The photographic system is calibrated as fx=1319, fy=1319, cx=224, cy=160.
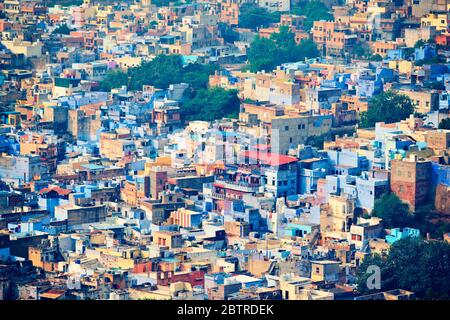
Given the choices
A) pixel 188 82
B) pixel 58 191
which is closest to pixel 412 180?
pixel 58 191

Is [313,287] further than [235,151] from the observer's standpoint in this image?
No

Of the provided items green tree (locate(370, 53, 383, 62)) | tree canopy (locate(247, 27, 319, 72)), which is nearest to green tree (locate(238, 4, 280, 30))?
tree canopy (locate(247, 27, 319, 72))

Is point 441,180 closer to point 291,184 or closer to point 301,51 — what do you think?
point 291,184

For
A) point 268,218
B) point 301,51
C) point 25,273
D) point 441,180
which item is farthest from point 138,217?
point 301,51

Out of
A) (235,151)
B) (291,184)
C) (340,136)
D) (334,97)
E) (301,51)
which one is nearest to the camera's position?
(291,184)

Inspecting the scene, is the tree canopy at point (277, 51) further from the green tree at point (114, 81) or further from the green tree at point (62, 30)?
the green tree at point (62, 30)

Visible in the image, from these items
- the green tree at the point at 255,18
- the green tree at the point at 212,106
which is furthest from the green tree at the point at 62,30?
the green tree at the point at 212,106

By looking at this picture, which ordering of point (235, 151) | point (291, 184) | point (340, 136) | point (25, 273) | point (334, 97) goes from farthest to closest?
point (334, 97) → point (340, 136) → point (235, 151) → point (291, 184) → point (25, 273)
